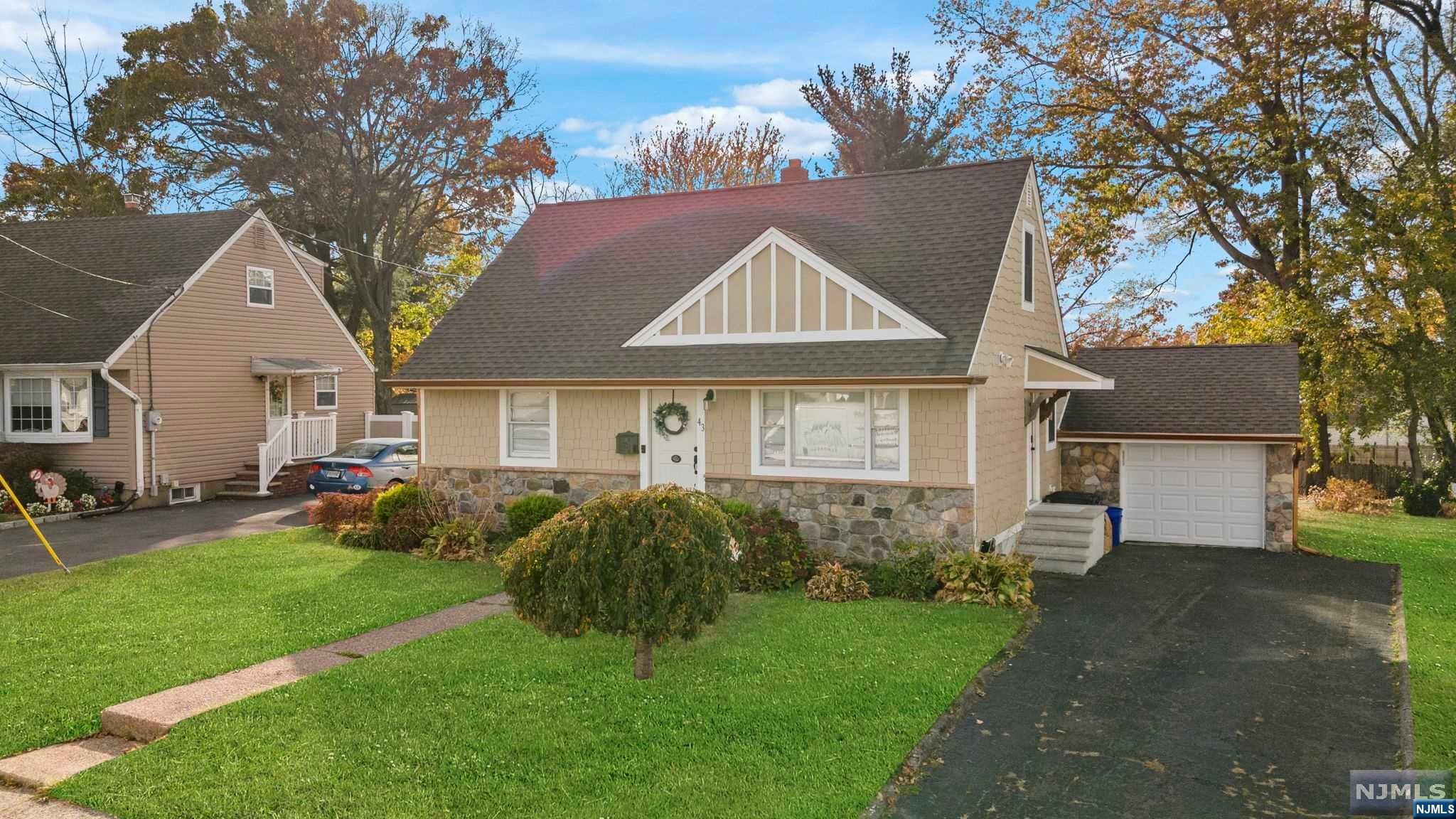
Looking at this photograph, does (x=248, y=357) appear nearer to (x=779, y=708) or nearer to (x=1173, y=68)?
(x=779, y=708)

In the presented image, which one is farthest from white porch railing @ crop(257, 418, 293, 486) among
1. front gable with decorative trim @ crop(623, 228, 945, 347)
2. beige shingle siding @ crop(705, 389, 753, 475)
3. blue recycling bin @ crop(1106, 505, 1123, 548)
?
blue recycling bin @ crop(1106, 505, 1123, 548)

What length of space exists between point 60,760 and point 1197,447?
1580cm

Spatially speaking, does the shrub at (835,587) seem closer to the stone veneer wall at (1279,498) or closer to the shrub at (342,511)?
the shrub at (342,511)

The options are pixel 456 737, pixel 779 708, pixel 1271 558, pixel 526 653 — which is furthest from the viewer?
pixel 1271 558

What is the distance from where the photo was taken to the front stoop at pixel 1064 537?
42.6 feet

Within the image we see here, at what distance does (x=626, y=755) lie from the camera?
6172mm

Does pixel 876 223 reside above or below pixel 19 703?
above

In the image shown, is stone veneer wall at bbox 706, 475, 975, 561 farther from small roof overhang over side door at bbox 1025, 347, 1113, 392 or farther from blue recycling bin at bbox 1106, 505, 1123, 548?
blue recycling bin at bbox 1106, 505, 1123, 548

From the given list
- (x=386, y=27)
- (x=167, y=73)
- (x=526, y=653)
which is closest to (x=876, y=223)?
(x=526, y=653)

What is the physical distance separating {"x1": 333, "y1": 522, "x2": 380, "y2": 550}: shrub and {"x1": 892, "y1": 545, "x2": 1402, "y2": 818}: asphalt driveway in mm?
10077

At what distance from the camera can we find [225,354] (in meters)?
22.0

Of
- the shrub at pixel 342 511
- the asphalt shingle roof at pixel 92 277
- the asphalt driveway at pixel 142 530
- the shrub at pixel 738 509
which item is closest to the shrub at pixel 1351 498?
the shrub at pixel 738 509

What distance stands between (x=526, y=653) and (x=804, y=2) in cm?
923

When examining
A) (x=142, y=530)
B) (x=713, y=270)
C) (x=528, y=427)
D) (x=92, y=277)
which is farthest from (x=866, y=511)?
(x=92, y=277)
